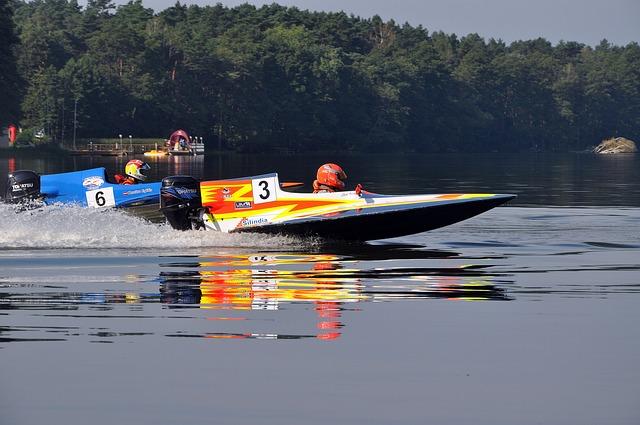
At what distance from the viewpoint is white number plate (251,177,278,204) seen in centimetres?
2272

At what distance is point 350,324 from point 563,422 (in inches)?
156

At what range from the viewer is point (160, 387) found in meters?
10.9

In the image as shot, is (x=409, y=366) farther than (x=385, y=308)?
No

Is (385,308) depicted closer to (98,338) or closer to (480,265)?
(98,338)

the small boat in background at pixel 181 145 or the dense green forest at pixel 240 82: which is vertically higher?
the dense green forest at pixel 240 82

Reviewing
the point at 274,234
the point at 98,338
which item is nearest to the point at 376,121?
the point at 274,234

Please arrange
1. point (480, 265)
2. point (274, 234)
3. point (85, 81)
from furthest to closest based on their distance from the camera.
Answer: point (85, 81) < point (274, 234) < point (480, 265)

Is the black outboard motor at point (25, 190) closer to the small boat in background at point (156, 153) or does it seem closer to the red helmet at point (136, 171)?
the red helmet at point (136, 171)

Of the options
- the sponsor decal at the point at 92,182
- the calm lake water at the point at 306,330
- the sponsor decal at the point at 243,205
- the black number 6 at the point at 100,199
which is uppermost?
the sponsor decal at the point at 92,182

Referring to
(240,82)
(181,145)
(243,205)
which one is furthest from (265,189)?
(240,82)

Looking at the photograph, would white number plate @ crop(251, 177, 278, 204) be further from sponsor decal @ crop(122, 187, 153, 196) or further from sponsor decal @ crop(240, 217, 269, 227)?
sponsor decal @ crop(122, 187, 153, 196)

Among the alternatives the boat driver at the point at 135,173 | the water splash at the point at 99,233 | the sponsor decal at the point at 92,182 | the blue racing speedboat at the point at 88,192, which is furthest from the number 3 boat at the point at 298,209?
the boat driver at the point at 135,173

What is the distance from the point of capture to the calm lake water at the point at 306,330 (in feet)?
34.4

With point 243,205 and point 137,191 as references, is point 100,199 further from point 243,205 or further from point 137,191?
point 243,205
